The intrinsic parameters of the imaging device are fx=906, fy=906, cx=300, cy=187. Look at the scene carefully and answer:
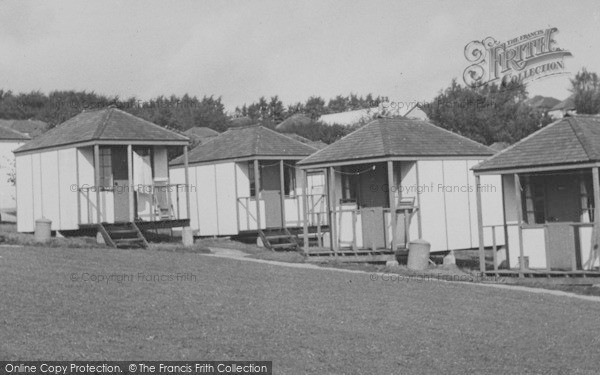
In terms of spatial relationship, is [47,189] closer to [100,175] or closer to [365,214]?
[100,175]

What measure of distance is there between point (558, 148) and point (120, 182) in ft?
49.0

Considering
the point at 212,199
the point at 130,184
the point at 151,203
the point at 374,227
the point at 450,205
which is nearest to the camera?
the point at 374,227

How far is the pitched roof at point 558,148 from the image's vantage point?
22.2 metres

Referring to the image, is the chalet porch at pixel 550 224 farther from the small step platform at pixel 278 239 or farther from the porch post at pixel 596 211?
the small step platform at pixel 278 239

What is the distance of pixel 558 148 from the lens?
22891 millimetres

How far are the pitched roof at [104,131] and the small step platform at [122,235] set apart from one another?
2.83 metres

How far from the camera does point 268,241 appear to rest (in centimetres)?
3231

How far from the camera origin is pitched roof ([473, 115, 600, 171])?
72.7 feet

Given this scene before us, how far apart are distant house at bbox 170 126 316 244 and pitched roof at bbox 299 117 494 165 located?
4834 millimetres

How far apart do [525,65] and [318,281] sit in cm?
1939

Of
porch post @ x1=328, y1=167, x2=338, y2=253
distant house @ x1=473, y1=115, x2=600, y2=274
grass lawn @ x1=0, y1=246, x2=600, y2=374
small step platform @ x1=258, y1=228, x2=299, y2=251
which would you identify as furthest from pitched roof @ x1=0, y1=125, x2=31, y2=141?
distant house @ x1=473, y1=115, x2=600, y2=274

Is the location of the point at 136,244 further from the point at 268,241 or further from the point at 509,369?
the point at 509,369

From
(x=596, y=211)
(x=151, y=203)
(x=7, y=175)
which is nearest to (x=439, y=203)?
(x=596, y=211)

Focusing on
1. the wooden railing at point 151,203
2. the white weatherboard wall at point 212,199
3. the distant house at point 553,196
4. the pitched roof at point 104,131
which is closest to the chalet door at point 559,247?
the distant house at point 553,196
